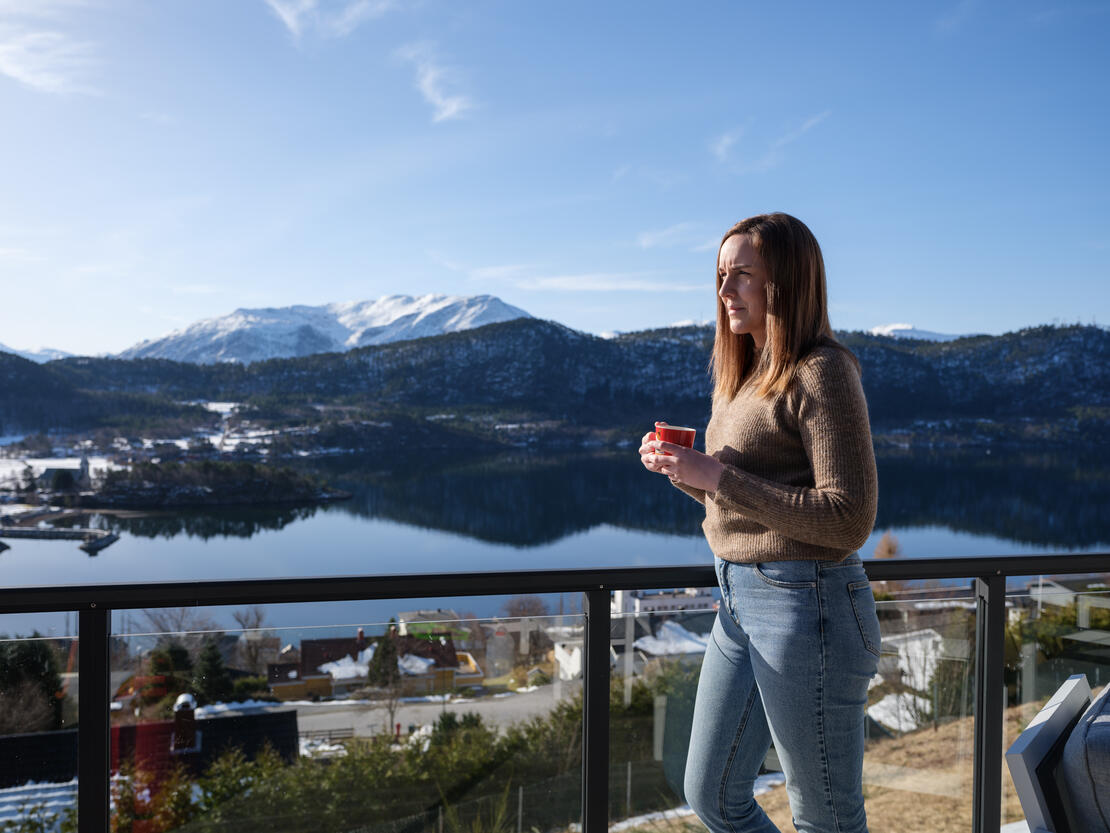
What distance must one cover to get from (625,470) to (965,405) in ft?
33.8

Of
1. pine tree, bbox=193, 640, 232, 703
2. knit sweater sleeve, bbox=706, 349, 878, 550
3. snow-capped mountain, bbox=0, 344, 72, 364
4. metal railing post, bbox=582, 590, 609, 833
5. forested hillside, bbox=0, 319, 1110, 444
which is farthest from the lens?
snow-capped mountain, bbox=0, 344, 72, 364

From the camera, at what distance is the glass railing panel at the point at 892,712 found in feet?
5.44

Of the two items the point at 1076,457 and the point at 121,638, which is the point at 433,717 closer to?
the point at 121,638

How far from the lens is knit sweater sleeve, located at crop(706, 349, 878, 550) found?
112cm

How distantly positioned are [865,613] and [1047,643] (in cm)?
113

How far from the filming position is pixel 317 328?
124 feet

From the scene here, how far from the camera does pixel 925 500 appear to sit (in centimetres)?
2333

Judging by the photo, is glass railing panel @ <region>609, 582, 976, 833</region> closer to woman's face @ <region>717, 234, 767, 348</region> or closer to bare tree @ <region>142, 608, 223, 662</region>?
woman's face @ <region>717, 234, 767, 348</region>

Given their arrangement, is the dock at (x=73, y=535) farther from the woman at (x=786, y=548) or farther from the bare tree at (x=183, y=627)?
the woman at (x=786, y=548)

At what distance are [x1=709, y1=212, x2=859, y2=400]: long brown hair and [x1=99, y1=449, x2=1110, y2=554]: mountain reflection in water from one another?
23207mm

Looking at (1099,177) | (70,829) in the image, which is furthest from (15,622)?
(1099,177)

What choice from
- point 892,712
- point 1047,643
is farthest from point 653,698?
point 1047,643

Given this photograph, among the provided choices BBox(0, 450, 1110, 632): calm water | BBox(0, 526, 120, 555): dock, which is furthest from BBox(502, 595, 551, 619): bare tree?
BBox(0, 526, 120, 555): dock

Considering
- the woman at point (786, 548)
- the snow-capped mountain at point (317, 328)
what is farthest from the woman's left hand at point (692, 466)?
the snow-capped mountain at point (317, 328)
